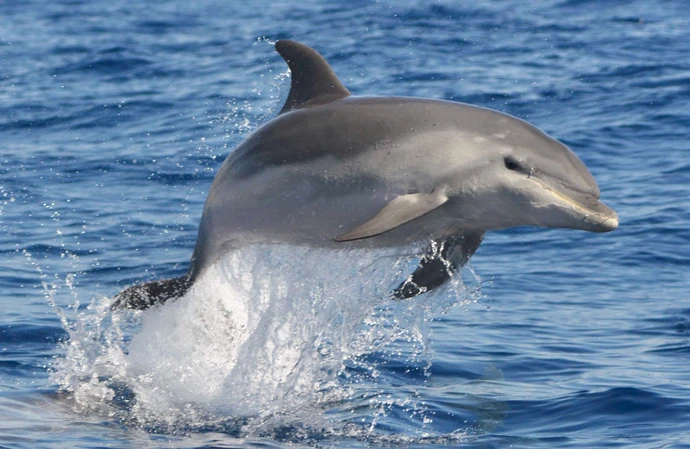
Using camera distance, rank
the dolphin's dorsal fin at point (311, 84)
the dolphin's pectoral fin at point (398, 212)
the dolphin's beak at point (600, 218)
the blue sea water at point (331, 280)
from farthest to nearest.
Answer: the blue sea water at point (331, 280) → the dolphin's dorsal fin at point (311, 84) → the dolphin's beak at point (600, 218) → the dolphin's pectoral fin at point (398, 212)

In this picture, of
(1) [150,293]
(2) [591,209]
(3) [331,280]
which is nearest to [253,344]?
(3) [331,280]

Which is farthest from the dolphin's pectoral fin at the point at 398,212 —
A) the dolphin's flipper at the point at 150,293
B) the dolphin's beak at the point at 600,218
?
the dolphin's flipper at the point at 150,293

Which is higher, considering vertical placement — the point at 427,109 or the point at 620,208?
the point at 427,109

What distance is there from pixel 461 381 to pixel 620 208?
533 cm

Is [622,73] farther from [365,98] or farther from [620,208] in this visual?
[365,98]

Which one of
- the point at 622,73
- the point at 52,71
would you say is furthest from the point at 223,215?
the point at 52,71

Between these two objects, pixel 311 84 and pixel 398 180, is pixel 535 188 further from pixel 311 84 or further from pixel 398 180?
pixel 311 84

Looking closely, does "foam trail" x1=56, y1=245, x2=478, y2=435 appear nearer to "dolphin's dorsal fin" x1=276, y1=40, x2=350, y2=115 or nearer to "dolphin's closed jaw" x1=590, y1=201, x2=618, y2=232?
"dolphin's dorsal fin" x1=276, y1=40, x2=350, y2=115

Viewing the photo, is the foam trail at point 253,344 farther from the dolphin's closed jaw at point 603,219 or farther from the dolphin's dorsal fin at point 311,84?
the dolphin's closed jaw at point 603,219

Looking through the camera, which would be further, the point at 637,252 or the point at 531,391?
the point at 637,252

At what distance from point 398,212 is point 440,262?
110cm

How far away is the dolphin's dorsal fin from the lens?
277 inches

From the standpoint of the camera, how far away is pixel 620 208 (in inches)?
514

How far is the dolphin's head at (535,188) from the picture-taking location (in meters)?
6.13
